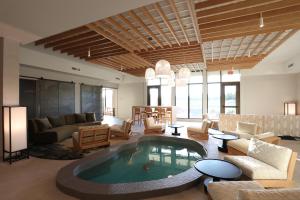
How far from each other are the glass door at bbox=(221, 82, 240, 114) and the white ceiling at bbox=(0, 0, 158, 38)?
9211mm

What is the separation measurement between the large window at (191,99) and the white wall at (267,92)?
255 cm

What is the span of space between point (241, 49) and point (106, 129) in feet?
18.5

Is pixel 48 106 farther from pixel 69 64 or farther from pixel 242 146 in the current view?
pixel 242 146

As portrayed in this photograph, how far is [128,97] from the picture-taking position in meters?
12.7

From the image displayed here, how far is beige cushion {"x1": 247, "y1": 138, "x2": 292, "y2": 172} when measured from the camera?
269 cm

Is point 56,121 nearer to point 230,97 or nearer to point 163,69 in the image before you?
point 163,69

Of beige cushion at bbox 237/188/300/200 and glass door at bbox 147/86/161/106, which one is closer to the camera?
beige cushion at bbox 237/188/300/200

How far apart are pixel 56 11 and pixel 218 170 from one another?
12.6ft

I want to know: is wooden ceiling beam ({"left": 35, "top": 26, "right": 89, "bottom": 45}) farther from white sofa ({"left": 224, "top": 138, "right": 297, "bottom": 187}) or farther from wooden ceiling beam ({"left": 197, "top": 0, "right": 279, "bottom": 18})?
white sofa ({"left": 224, "top": 138, "right": 297, "bottom": 187})

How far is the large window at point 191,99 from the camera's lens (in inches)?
437

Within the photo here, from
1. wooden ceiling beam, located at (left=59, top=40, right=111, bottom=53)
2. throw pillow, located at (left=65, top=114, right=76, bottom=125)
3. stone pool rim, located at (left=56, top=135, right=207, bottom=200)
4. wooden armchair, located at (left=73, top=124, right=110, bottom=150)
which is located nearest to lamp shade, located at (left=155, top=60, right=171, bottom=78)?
wooden ceiling beam, located at (left=59, top=40, right=111, bottom=53)

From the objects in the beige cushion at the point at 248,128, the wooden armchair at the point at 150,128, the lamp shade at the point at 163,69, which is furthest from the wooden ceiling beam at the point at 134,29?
the beige cushion at the point at 248,128

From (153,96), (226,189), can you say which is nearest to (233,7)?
(226,189)

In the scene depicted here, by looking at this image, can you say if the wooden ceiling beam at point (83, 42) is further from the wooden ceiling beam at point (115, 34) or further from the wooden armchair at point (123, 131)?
the wooden armchair at point (123, 131)
